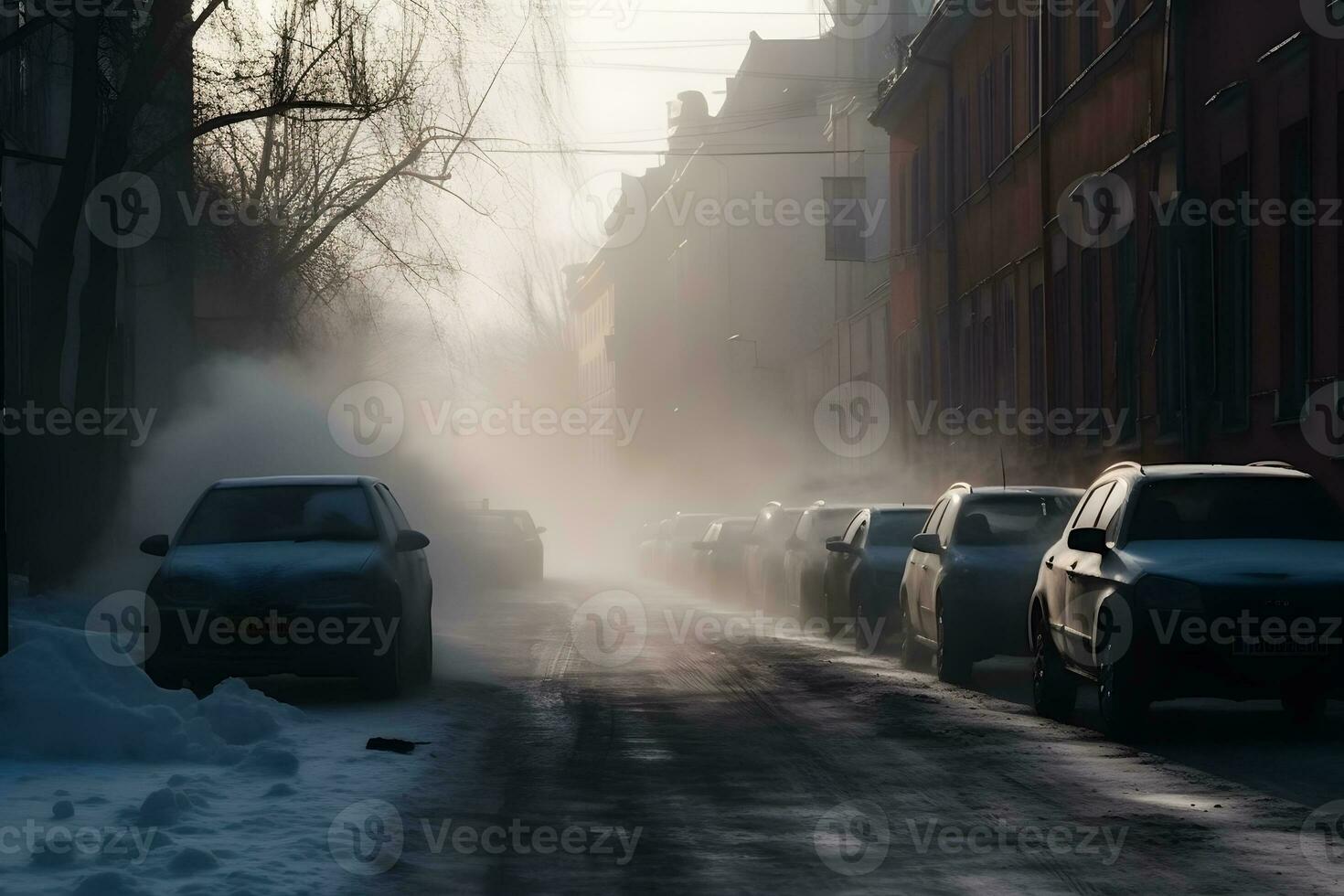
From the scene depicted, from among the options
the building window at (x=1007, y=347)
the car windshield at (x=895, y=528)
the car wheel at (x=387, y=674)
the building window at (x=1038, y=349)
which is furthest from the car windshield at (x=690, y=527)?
the car wheel at (x=387, y=674)

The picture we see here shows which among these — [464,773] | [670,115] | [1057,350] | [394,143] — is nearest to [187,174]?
[394,143]

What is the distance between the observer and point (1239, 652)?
1158 centimetres

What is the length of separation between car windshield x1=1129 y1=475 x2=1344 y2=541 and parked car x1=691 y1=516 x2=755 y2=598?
67.9 ft

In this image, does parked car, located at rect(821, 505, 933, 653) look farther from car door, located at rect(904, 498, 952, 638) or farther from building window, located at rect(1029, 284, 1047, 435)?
building window, located at rect(1029, 284, 1047, 435)

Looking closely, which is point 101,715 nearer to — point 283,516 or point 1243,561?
point 283,516

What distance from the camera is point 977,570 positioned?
1638 cm

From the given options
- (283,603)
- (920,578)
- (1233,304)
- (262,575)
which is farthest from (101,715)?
(1233,304)

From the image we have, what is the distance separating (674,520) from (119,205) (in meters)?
27.6

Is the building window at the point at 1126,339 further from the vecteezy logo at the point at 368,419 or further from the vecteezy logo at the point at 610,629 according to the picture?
the vecteezy logo at the point at 368,419

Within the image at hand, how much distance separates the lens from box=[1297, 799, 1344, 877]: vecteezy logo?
25.1ft

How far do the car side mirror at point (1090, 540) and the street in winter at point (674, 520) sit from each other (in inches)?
1.3

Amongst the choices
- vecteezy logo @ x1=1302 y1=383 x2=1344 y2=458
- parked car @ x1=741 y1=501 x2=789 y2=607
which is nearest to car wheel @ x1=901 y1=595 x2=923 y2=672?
vecteezy logo @ x1=1302 y1=383 x2=1344 y2=458

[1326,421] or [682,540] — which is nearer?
[1326,421]

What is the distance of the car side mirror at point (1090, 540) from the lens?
12570 millimetres
